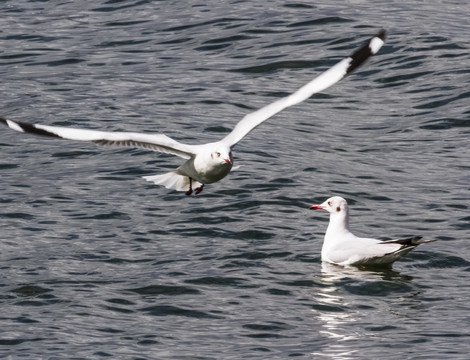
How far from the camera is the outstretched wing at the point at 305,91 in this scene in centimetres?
1502


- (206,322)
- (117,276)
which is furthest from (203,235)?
(206,322)

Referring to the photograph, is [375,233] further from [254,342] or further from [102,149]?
[102,149]

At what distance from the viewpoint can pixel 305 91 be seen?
1512cm

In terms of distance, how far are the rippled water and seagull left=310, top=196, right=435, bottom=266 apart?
8.0 inches

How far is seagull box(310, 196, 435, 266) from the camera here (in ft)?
53.1

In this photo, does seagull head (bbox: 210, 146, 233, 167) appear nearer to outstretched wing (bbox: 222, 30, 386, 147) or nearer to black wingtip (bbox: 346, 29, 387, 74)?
outstretched wing (bbox: 222, 30, 386, 147)

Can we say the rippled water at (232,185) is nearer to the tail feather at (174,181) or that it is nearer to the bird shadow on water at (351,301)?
the bird shadow on water at (351,301)

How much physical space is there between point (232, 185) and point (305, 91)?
18.0 ft

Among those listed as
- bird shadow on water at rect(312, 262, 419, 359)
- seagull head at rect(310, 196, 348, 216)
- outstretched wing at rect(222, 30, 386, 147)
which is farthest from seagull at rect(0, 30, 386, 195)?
seagull head at rect(310, 196, 348, 216)

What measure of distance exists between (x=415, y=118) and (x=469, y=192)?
4440mm

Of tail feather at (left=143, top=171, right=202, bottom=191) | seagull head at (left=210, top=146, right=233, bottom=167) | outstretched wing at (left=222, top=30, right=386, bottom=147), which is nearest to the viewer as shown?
seagull head at (left=210, top=146, right=233, bottom=167)

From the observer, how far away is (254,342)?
13336mm

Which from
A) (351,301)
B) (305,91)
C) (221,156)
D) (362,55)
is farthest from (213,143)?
(351,301)

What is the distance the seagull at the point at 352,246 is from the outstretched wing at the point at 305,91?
7.89ft
